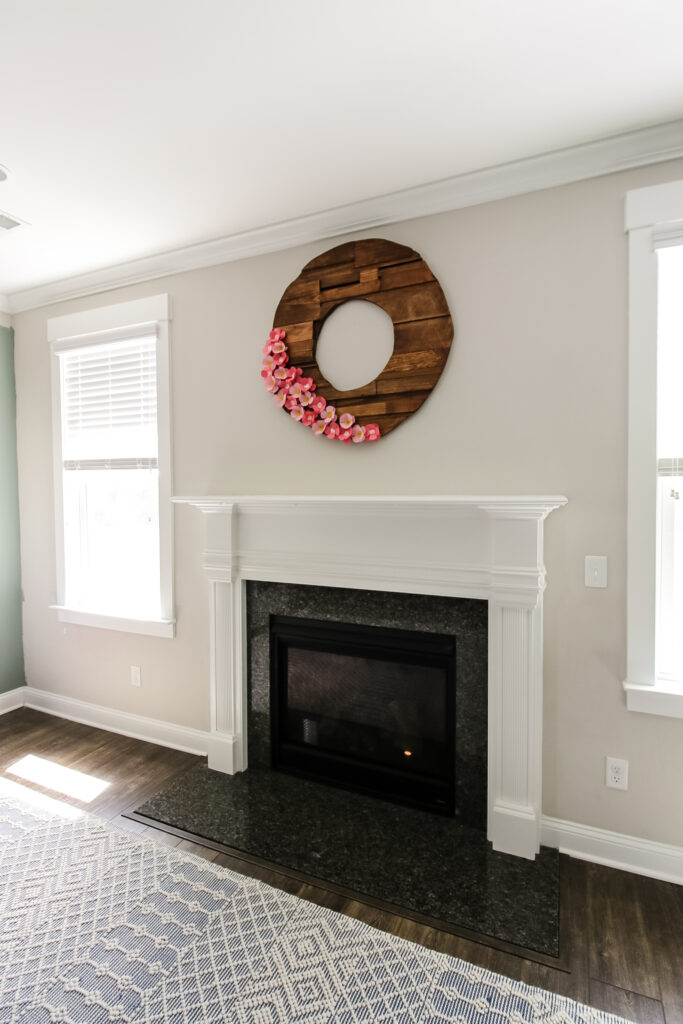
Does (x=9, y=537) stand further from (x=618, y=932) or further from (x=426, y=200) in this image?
(x=618, y=932)

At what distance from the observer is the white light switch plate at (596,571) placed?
2.07 m

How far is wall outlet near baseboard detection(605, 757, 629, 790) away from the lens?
2.06m

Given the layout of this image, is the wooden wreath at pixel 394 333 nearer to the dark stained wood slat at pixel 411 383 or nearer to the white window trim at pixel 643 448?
the dark stained wood slat at pixel 411 383

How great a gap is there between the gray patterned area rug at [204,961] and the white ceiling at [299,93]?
266cm

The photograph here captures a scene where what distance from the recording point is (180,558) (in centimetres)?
303

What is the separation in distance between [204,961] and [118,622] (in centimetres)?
194

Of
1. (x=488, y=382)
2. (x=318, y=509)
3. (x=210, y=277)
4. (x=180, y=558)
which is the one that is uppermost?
(x=210, y=277)

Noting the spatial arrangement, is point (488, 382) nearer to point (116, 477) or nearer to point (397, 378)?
point (397, 378)

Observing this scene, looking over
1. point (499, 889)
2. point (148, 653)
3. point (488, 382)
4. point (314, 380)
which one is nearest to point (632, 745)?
point (499, 889)

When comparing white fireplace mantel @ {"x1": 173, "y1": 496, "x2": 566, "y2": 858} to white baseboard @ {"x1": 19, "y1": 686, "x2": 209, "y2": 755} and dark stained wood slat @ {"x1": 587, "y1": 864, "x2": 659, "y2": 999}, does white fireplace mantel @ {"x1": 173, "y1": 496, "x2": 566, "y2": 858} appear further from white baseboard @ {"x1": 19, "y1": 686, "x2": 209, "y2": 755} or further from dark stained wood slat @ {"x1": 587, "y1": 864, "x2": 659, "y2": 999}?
white baseboard @ {"x1": 19, "y1": 686, "x2": 209, "y2": 755}

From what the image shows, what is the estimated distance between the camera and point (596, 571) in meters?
2.08

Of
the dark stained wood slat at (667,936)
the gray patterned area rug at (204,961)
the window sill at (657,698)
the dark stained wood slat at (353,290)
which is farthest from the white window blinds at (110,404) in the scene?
the dark stained wood slat at (667,936)

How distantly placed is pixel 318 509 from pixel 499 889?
1572mm

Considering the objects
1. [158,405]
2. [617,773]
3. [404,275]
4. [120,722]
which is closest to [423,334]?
[404,275]
